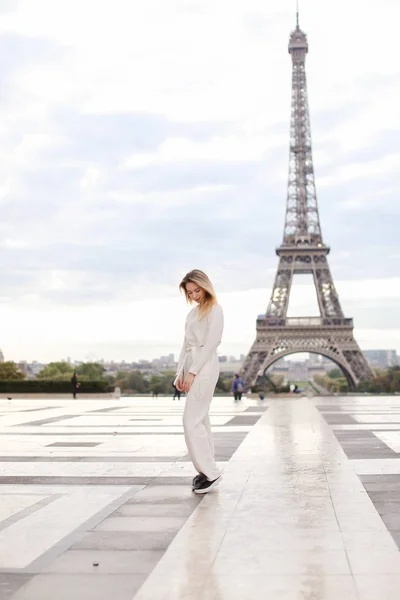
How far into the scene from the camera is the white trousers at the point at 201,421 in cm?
625

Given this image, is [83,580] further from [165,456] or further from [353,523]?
[165,456]

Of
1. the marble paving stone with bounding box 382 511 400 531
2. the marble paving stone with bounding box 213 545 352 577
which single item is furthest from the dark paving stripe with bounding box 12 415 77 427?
the marble paving stone with bounding box 213 545 352 577

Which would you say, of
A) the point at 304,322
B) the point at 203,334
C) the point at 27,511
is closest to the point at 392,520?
the point at 203,334

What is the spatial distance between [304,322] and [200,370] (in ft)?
201

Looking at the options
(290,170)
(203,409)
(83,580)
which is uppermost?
(290,170)

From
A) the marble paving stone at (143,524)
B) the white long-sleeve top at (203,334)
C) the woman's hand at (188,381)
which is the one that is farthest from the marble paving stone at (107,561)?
the white long-sleeve top at (203,334)

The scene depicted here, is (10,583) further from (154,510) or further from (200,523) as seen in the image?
(154,510)

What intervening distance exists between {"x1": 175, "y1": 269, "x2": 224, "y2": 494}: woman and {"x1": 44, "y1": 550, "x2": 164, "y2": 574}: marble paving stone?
6.40ft

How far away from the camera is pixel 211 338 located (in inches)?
251

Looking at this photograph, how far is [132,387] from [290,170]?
4628 centimetres

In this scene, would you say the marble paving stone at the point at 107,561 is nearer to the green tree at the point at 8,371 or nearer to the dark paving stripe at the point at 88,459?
the dark paving stripe at the point at 88,459

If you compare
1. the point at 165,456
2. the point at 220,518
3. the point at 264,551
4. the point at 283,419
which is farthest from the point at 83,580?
the point at 283,419

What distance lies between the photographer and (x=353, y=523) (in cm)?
492

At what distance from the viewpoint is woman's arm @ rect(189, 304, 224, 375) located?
20.8ft
